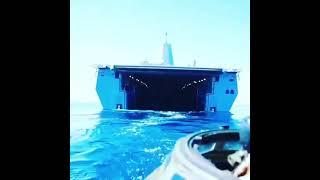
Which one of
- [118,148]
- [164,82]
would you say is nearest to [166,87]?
[164,82]

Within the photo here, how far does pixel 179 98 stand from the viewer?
9195 millimetres

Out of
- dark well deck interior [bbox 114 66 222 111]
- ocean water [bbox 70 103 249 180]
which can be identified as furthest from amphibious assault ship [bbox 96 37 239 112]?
ocean water [bbox 70 103 249 180]

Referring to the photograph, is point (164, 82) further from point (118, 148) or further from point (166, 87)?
point (118, 148)

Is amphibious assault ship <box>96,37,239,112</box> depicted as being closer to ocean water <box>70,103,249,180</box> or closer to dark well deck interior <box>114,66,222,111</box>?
dark well deck interior <box>114,66,222,111</box>

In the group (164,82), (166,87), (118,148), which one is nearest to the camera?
(118,148)

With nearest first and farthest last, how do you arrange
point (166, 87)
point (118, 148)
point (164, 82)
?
point (118, 148), point (164, 82), point (166, 87)

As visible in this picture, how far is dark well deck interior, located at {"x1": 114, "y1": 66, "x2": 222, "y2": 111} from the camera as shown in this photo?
6.55 m

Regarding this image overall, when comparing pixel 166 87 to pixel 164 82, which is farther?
pixel 166 87

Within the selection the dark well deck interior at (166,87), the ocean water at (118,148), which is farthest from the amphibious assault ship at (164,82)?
the ocean water at (118,148)

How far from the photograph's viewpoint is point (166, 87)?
29.0 feet

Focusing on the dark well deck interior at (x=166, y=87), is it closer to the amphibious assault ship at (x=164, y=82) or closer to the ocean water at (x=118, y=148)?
the amphibious assault ship at (x=164, y=82)
